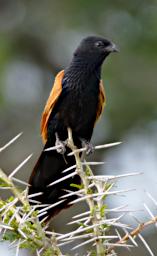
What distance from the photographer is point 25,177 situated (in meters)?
9.72

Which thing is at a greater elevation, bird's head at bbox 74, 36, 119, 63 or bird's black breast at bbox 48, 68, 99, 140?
bird's head at bbox 74, 36, 119, 63

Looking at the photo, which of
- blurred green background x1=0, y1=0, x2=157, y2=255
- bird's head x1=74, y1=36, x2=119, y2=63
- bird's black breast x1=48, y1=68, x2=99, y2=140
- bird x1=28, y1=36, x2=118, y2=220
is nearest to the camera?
bird x1=28, y1=36, x2=118, y2=220

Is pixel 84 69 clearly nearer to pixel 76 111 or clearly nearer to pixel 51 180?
pixel 76 111

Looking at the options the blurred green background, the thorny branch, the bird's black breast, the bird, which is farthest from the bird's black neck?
the blurred green background

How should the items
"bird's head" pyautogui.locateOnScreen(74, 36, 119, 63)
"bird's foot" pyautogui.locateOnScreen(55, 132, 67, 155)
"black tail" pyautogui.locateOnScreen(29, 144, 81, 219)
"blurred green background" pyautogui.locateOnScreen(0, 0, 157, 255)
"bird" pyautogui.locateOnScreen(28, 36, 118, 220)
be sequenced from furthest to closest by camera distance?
"blurred green background" pyautogui.locateOnScreen(0, 0, 157, 255), "bird's head" pyautogui.locateOnScreen(74, 36, 119, 63), "bird" pyautogui.locateOnScreen(28, 36, 118, 220), "bird's foot" pyautogui.locateOnScreen(55, 132, 67, 155), "black tail" pyautogui.locateOnScreen(29, 144, 81, 219)

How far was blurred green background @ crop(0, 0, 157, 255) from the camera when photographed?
1041 centimetres

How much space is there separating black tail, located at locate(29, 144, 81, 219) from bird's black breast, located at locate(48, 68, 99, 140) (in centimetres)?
19

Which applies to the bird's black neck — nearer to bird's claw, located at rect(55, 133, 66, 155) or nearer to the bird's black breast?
the bird's black breast

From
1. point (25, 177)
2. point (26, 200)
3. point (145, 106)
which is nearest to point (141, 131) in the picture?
point (145, 106)

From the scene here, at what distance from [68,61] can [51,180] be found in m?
7.25

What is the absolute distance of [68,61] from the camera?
11.0 metres

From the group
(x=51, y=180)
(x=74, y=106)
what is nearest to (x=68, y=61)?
(x=74, y=106)

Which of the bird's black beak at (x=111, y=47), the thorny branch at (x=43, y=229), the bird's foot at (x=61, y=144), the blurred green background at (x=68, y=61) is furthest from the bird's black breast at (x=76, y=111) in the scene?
the blurred green background at (x=68, y=61)

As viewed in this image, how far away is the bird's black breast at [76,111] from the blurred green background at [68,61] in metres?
5.11
